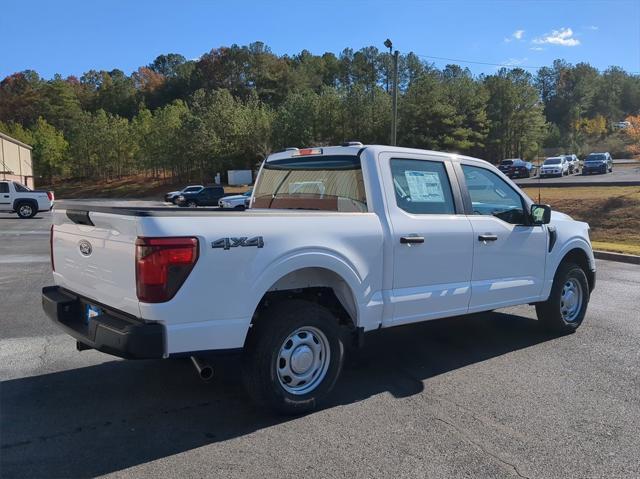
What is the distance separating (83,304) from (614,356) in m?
4.89

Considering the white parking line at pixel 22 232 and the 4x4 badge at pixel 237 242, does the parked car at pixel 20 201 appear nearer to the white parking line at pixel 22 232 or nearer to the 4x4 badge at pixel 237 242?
the white parking line at pixel 22 232

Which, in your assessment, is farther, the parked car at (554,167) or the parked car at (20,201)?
the parked car at (554,167)

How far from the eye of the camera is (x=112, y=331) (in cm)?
345

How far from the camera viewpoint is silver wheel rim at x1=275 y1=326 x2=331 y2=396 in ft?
13.1

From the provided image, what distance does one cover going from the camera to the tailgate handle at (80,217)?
3914 mm

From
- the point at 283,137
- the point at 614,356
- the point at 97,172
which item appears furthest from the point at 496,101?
the point at 614,356

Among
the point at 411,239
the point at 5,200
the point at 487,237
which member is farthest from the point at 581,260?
the point at 5,200

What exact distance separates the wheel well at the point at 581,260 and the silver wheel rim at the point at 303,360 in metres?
3.53

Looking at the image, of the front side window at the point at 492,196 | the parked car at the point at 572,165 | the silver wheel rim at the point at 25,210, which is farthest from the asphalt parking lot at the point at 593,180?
the silver wheel rim at the point at 25,210

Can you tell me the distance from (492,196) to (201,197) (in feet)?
124

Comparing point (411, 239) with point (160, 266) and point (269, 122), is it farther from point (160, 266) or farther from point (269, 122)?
point (269, 122)

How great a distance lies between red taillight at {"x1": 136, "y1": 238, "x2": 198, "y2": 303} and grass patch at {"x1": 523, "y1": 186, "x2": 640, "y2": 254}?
13251 mm

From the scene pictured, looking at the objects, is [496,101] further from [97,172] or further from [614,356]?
[614,356]

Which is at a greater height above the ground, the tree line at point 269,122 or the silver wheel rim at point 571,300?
the tree line at point 269,122
